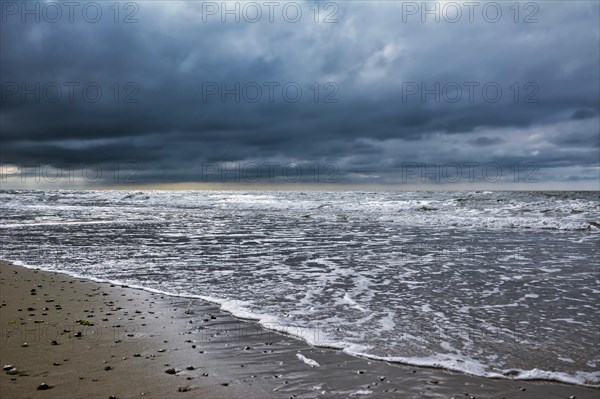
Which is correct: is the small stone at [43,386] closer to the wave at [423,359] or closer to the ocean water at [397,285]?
the wave at [423,359]

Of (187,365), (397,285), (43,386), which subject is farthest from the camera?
(397,285)

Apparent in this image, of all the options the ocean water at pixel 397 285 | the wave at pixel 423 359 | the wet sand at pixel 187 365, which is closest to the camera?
the wet sand at pixel 187 365

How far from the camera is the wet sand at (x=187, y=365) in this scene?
4059mm

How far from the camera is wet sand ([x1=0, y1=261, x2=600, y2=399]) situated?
4059 millimetres

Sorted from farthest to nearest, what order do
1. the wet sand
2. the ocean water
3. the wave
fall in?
the ocean water
the wave
the wet sand

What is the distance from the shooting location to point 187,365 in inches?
184

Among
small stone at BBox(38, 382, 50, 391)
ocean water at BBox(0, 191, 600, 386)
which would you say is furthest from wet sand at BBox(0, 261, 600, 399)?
ocean water at BBox(0, 191, 600, 386)

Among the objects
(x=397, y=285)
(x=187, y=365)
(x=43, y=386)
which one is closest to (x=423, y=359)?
(x=187, y=365)

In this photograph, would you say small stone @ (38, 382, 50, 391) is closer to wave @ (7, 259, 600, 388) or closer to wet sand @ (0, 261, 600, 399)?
wet sand @ (0, 261, 600, 399)

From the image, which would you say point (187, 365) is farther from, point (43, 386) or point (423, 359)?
point (423, 359)

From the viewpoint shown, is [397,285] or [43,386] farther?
[397,285]

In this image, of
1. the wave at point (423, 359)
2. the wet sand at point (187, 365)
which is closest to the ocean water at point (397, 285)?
the wave at point (423, 359)

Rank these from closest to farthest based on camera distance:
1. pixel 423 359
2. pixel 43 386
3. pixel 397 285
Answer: pixel 43 386 < pixel 423 359 < pixel 397 285

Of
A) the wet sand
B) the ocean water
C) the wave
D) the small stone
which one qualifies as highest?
the small stone
